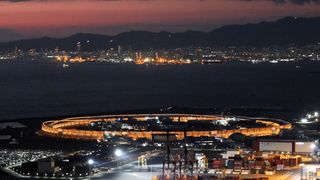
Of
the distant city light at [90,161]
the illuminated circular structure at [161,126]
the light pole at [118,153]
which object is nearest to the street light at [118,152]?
the light pole at [118,153]

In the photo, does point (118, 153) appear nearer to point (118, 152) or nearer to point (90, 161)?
point (118, 152)

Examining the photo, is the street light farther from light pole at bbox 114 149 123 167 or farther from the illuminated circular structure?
the illuminated circular structure

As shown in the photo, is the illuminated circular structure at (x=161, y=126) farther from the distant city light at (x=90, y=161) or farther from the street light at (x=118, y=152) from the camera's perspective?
the distant city light at (x=90, y=161)

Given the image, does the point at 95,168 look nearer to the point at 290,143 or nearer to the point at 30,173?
the point at 30,173

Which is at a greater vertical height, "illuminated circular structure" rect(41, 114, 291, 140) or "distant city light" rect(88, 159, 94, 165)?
"distant city light" rect(88, 159, 94, 165)

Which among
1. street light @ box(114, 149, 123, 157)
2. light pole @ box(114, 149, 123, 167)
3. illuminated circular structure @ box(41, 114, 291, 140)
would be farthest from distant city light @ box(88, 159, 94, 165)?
illuminated circular structure @ box(41, 114, 291, 140)

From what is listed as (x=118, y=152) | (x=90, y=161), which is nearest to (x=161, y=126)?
(x=118, y=152)

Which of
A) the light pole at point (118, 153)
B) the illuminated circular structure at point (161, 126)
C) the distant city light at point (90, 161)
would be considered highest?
the distant city light at point (90, 161)

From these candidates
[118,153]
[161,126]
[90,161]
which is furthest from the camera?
[161,126]
